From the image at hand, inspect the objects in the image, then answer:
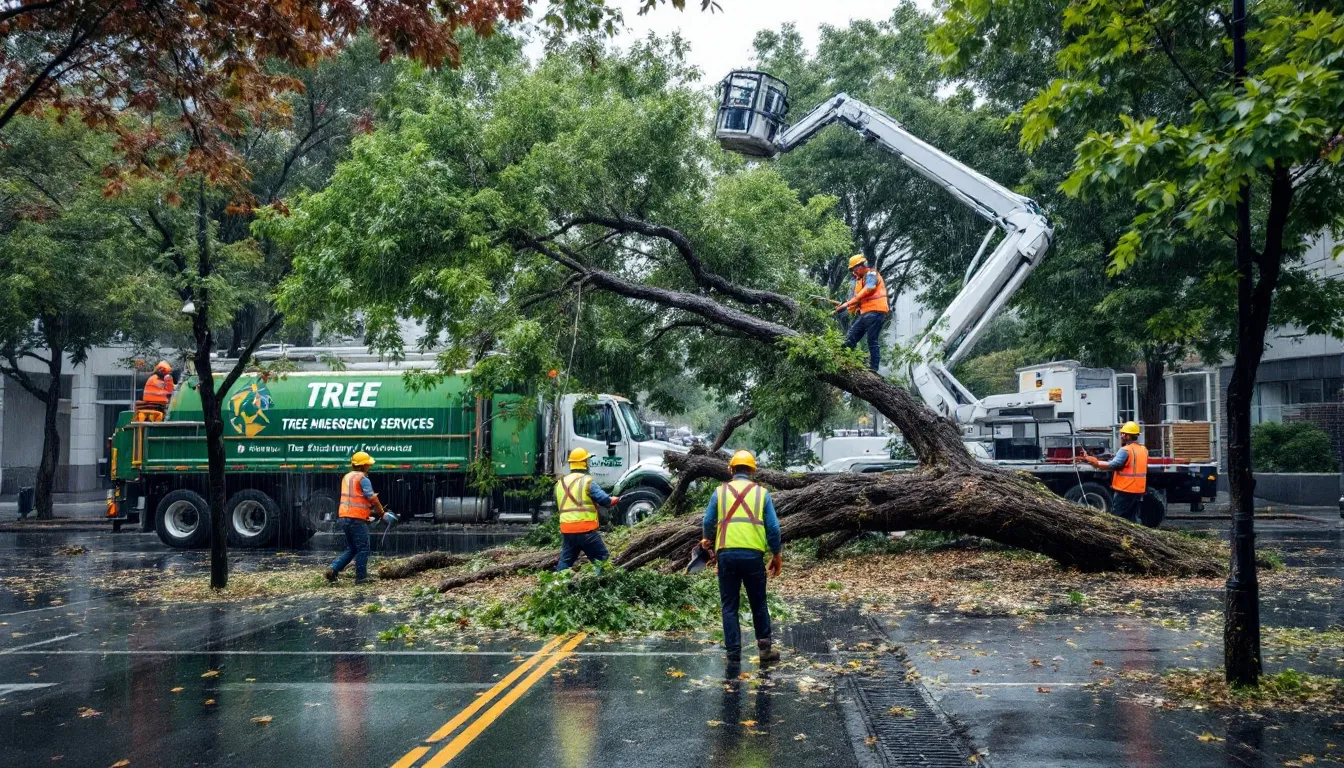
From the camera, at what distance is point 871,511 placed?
1287 cm

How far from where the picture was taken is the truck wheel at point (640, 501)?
18.5 meters

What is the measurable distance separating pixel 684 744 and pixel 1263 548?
13.2m

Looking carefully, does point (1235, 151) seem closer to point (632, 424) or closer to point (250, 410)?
point (632, 424)

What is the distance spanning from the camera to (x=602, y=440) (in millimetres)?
20141

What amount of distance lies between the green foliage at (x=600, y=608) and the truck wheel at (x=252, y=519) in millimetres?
10387

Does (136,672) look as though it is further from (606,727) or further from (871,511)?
(871,511)

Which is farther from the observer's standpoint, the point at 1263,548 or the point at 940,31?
the point at 1263,548

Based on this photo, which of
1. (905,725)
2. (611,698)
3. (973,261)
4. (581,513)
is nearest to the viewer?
(905,725)

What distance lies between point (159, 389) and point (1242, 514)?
19386 mm

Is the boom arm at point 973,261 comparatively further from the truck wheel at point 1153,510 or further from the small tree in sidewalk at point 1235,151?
the small tree in sidewalk at point 1235,151

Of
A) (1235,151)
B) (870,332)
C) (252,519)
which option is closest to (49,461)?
(252,519)

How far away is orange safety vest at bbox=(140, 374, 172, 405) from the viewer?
20688 mm

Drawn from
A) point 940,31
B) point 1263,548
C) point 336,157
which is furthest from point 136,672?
point 336,157

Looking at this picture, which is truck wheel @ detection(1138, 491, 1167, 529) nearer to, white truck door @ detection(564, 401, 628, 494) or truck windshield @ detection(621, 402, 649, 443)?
truck windshield @ detection(621, 402, 649, 443)
